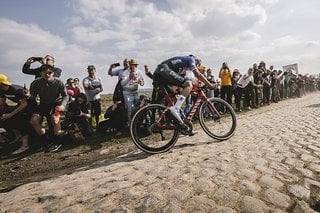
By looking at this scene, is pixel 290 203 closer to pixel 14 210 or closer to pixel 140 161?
pixel 140 161

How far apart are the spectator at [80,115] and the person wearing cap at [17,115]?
115cm

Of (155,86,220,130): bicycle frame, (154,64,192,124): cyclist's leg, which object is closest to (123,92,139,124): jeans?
(155,86,220,130): bicycle frame

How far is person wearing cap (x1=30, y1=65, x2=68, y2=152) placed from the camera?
7.39 m

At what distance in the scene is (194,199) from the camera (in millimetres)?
3219

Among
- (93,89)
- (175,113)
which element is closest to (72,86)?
(93,89)

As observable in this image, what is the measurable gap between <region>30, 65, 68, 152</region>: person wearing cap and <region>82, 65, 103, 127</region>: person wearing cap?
244 cm

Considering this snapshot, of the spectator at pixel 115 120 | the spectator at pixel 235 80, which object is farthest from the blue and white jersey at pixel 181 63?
the spectator at pixel 235 80

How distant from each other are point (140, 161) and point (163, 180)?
1.36 m

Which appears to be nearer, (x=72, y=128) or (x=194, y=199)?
(x=194, y=199)

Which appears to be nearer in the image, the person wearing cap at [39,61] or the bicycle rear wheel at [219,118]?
the bicycle rear wheel at [219,118]

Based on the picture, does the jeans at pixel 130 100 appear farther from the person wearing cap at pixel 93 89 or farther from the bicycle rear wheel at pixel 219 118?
the bicycle rear wheel at pixel 219 118

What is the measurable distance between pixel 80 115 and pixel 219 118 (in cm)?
434

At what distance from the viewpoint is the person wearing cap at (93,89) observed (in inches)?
397

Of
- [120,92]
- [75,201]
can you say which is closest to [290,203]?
[75,201]
